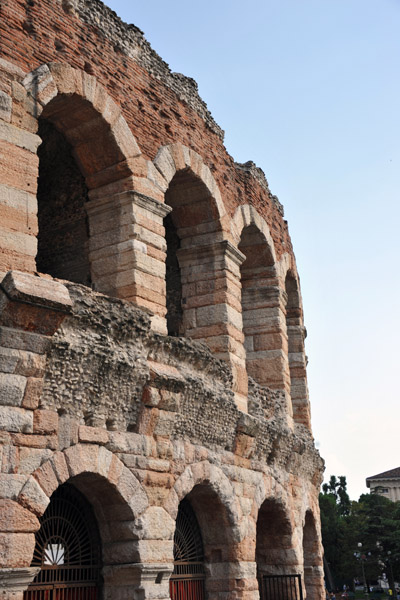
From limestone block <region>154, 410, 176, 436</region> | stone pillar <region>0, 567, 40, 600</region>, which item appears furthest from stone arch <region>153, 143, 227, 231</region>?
stone pillar <region>0, 567, 40, 600</region>

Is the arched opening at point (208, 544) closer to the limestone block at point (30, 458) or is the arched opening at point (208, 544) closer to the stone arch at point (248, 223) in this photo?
the limestone block at point (30, 458)

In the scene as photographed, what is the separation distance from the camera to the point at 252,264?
11.5 metres

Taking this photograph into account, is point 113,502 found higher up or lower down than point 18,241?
lower down

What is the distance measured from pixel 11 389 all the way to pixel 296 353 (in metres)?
7.83

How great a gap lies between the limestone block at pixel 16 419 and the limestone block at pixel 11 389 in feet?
0.16

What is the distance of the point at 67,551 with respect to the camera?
6602 millimetres

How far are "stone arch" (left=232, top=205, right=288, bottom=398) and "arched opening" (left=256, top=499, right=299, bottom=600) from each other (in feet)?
6.03

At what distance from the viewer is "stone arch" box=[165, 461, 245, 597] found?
8.17 meters

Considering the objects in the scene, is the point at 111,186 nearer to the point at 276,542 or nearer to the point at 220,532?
the point at 220,532

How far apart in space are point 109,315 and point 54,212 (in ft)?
10.2

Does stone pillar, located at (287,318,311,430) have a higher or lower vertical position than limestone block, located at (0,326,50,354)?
higher

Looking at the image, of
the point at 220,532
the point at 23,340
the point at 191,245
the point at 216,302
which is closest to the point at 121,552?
the point at 220,532

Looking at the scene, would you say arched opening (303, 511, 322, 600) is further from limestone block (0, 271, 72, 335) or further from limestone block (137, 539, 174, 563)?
limestone block (0, 271, 72, 335)

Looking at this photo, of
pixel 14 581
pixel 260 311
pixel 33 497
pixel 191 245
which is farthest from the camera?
pixel 260 311
